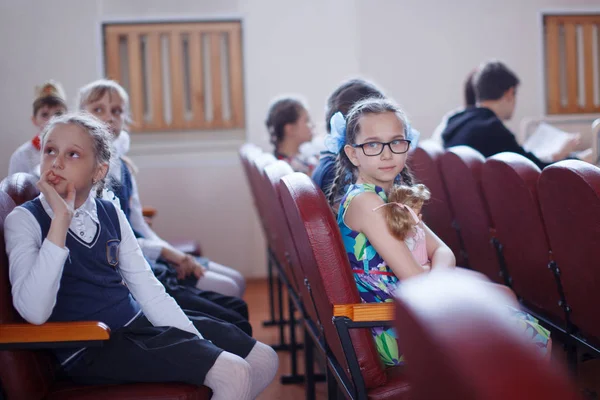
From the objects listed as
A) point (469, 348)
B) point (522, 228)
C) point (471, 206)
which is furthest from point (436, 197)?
point (469, 348)

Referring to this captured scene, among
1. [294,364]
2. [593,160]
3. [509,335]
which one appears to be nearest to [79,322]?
[509,335]

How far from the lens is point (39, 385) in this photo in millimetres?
1534

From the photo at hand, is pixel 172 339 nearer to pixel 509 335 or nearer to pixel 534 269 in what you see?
pixel 534 269

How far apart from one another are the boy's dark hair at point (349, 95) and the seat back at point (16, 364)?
1.21m

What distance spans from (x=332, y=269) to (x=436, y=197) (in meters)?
1.62

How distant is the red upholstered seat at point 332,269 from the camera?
1.46 metres

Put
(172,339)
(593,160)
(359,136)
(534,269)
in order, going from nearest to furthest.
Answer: (172,339), (359,136), (534,269), (593,160)

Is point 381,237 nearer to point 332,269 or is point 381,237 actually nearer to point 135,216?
point 332,269

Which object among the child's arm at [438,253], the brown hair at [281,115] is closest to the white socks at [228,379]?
the child's arm at [438,253]

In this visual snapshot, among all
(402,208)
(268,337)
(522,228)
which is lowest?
(268,337)

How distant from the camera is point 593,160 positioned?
398 cm

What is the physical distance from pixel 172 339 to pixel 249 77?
3.57m

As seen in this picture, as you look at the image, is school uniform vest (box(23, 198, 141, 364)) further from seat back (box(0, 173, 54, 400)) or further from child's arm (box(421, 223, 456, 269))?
child's arm (box(421, 223, 456, 269))

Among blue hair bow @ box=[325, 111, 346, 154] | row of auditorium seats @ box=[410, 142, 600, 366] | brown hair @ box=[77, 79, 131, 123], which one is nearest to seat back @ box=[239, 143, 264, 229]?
brown hair @ box=[77, 79, 131, 123]
